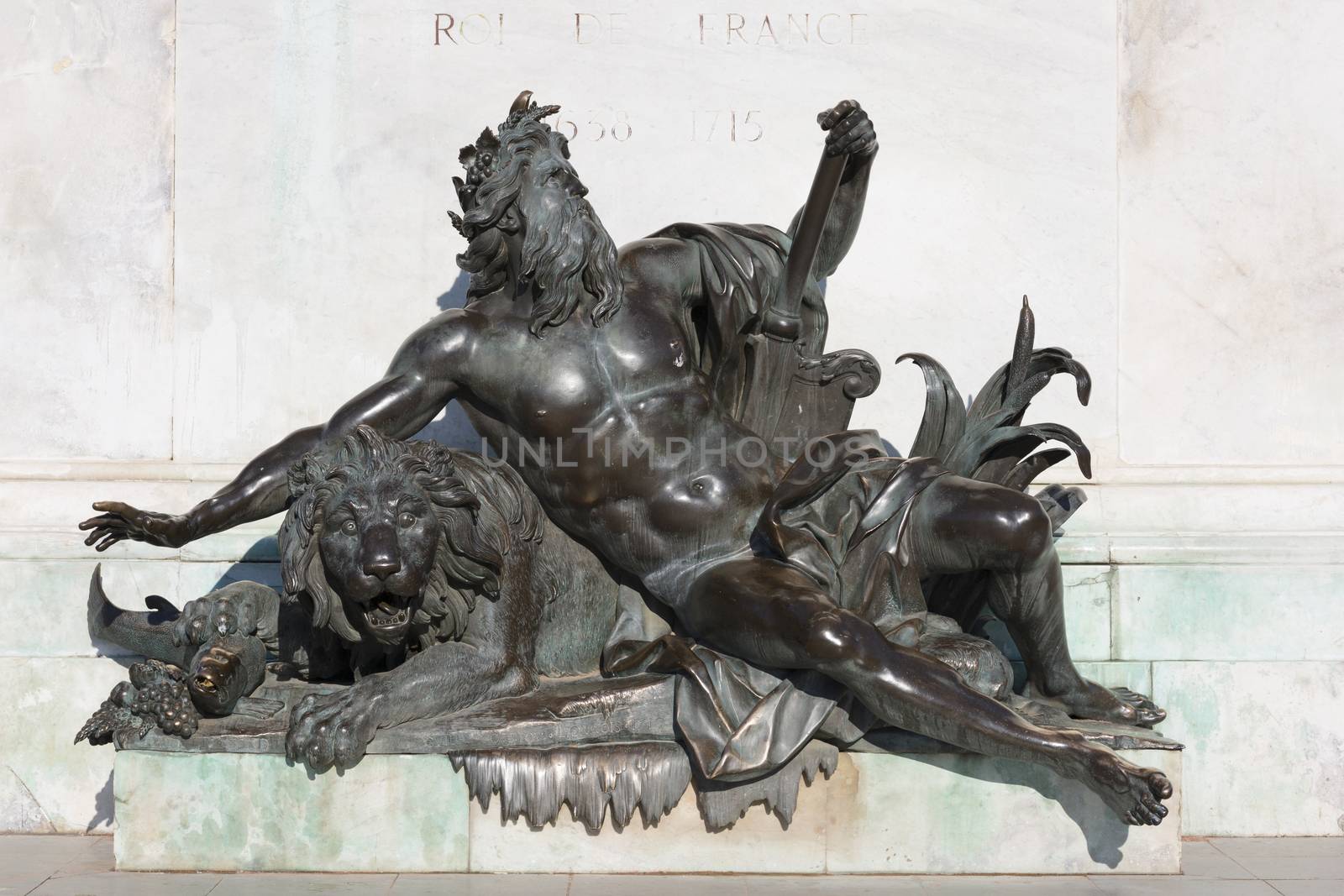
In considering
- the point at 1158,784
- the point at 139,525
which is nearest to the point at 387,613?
the point at 139,525

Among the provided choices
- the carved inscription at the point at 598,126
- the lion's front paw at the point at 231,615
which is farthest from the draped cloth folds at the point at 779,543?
the lion's front paw at the point at 231,615

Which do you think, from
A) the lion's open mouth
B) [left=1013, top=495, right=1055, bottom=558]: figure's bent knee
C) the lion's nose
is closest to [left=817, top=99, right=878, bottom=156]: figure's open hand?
[left=1013, top=495, right=1055, bottom=558]: figure's bent knee

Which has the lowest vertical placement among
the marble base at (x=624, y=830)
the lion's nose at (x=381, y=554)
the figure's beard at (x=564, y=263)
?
the marble base at (x=624, y=830)

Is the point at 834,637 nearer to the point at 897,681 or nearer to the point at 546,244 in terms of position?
the point at 897,681

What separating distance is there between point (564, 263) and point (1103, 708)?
2.50 meters

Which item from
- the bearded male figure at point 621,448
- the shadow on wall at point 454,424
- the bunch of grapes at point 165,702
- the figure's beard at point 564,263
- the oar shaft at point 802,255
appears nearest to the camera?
the bunch of grapes at point 165,702

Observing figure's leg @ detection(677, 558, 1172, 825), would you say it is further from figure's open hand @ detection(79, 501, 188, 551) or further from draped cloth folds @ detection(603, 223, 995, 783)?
figure's open hand @ detection(79, 501, 188, 551)

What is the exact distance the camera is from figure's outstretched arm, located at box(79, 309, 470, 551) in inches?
208

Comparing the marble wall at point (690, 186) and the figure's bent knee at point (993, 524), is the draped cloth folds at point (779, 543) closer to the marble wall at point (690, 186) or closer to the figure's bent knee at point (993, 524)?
the figure's bent knee at point (993, 524)

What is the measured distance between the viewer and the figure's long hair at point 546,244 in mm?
5395

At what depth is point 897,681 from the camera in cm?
480

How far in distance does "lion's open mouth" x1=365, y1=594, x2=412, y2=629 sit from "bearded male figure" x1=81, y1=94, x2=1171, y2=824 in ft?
2.08

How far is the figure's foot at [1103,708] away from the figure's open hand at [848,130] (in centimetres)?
209

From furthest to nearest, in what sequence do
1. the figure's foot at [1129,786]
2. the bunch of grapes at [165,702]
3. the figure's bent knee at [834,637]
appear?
the bunch of grapes at [165,702] < the figure's bent knee at [834,637] < the figure's foot at [1129,786]
